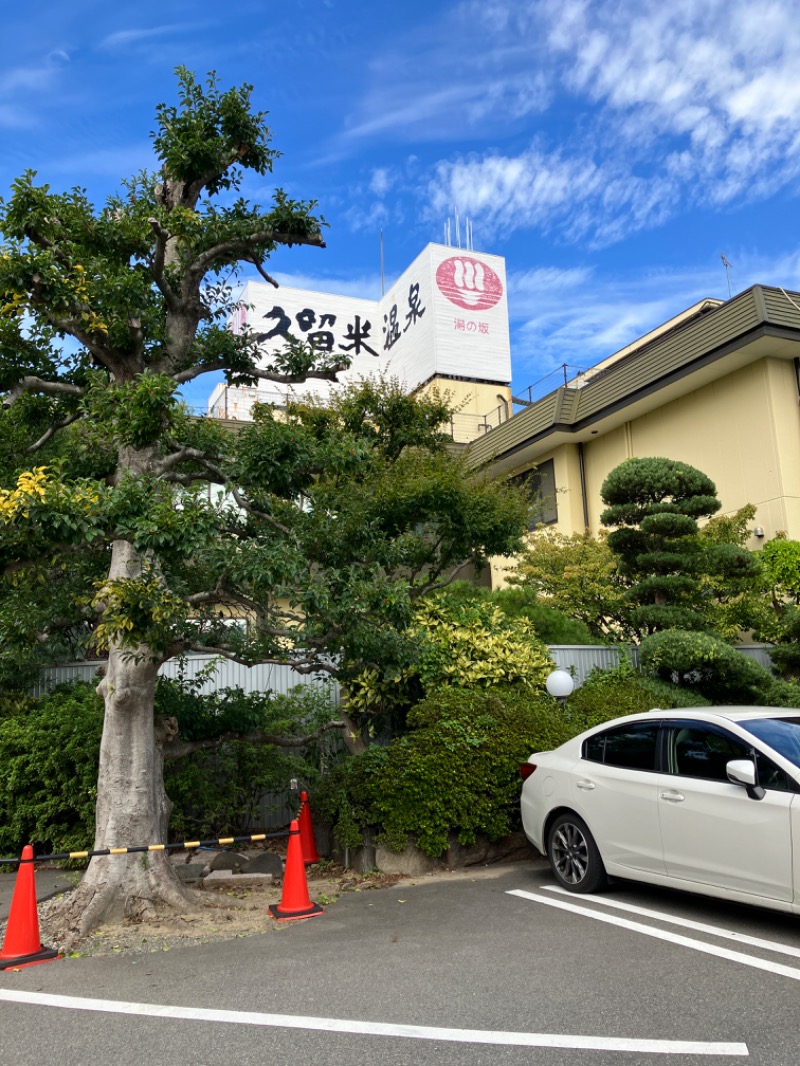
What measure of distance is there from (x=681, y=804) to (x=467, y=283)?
30464mm

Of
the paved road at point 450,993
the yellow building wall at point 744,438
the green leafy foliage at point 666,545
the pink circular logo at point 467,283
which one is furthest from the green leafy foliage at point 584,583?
the pink circular logo at point 467,283

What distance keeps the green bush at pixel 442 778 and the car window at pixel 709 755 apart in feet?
7.94

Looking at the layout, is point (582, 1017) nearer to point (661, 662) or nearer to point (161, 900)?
point (161, 900)

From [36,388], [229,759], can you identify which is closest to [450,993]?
[229,759]

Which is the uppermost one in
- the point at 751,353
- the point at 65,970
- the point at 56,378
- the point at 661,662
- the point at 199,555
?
the point at 751,353

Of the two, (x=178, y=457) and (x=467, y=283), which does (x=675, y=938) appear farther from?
(x=467, y=283)

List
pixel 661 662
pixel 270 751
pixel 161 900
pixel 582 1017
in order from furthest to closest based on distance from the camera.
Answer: pixel 661 662 < pixel 270 751 < pixel 161 900 < pixel 582 1017

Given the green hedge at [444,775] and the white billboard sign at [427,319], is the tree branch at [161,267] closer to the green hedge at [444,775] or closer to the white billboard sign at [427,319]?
the green hedge at [444,775]

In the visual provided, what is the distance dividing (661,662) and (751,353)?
7.30 metres

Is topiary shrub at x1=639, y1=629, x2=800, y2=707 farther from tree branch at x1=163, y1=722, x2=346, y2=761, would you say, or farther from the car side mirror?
the car side mirror

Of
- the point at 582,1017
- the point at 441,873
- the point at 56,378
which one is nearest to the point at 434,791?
the point at 441,873

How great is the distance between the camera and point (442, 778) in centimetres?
798

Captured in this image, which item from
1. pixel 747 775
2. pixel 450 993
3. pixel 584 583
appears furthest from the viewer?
pixel 584 583

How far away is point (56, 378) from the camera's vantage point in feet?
27.1
